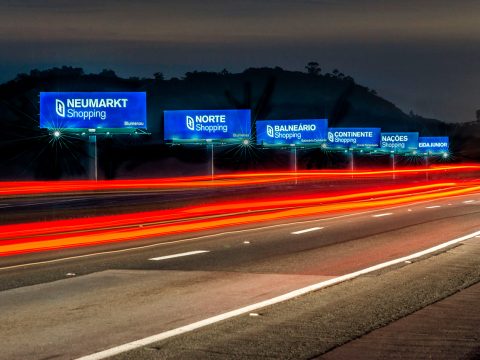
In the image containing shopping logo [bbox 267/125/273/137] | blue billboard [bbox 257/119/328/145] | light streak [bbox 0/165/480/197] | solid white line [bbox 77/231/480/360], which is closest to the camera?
solid white line [bbox 77/231/480/360]

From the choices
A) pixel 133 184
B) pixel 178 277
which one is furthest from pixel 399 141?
pixel 178 277

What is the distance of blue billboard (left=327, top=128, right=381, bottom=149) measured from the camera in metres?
123

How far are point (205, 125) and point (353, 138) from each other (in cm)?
4392

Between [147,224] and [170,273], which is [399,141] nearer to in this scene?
[147,224]

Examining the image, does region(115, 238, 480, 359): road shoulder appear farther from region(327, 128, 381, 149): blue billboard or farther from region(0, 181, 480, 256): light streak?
region(327, 128, 381, 149): blue billboard

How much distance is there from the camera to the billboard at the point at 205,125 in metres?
87.0

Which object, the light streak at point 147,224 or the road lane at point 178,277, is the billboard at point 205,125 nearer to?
the light streak at point 147,224

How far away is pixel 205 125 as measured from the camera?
287 ft

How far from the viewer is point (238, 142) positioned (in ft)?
293

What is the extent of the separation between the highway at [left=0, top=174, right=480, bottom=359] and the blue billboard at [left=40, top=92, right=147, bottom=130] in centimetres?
4648

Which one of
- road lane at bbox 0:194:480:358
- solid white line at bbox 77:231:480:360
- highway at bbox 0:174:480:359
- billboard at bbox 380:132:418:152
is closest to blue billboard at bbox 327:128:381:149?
billboard at bbox 380:132:418:152

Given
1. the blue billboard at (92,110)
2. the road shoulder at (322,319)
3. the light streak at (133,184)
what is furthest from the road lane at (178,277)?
the blue billboard at (92,110)

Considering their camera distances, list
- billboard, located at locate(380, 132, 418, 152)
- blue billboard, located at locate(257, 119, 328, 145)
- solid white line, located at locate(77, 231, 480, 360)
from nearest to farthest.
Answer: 1. solid white line, located at locate(77, 231, 480, 360)
2. blue billboard, located at locate(257, 119, 328, 145)
3. billboard, located at locate(380, 132, 418, 152)

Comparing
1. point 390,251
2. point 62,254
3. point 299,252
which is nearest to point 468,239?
point 390,251
